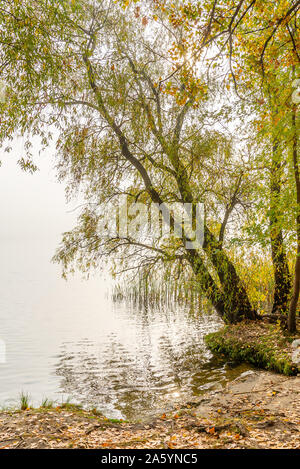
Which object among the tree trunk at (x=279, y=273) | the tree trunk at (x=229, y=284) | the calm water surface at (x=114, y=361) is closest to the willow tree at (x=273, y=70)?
the tree trunk at (x=279, y=273)

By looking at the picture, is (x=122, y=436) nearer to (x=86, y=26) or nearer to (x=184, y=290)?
(x=184, y=290)

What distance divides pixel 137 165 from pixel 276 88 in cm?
426

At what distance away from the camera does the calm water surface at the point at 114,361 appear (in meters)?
6.86

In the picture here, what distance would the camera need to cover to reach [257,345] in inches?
334

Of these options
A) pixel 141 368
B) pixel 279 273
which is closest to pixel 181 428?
pixel 141 368

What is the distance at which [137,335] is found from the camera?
1288 centimetres

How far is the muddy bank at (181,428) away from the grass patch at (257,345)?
1865mm

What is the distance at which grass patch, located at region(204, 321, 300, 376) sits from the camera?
7.38 meters

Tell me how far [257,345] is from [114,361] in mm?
3839

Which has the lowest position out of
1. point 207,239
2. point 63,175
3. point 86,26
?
point 207,239

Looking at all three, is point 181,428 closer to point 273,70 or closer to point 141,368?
point 141,368

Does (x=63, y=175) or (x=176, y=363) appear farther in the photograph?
(x=63, y=175)

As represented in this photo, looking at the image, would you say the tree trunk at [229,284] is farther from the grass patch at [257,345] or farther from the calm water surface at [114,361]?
the calm water surface at [114,361]

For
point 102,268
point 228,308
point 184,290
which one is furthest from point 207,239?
point 102,268
